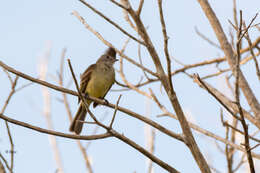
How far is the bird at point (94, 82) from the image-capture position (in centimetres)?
528

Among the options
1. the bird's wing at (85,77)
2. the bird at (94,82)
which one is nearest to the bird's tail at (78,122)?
the bird at (94,82)

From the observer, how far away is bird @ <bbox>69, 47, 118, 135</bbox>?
528 centimetres

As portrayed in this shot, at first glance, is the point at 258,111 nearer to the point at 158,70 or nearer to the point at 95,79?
the point at 158,70

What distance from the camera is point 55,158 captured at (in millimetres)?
6039

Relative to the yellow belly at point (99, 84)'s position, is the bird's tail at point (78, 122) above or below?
below

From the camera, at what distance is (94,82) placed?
532cm

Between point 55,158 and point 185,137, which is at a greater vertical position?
point 55,158

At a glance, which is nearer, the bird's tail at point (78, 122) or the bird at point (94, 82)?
the bird's tail at point (78, 122)

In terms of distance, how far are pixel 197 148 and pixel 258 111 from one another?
2.68 ft

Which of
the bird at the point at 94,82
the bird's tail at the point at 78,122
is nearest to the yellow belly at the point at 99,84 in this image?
the bird at the point at 94,82

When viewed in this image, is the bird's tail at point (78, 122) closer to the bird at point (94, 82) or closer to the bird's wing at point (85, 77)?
the bird at point (94, 82)

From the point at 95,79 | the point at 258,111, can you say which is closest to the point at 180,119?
the point at 258,111

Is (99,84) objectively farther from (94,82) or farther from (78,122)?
(78,122)

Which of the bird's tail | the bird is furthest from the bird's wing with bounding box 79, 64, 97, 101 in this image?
the bird's tail
